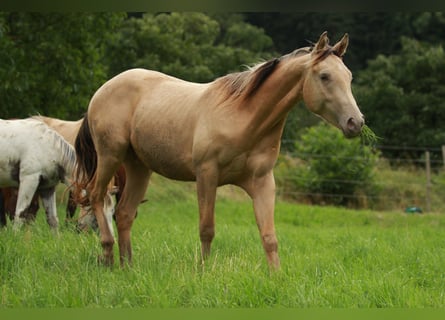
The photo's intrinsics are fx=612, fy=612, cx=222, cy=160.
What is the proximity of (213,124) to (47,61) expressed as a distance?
8.03 m

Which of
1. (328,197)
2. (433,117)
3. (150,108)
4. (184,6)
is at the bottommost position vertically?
(328,197)

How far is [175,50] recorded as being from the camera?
27297 millimetres

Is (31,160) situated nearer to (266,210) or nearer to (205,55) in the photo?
(266,210)

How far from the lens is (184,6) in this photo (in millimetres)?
1087

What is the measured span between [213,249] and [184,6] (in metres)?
5.23

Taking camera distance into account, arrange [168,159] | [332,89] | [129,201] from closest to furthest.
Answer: [332,89] → [168,159] → [129,201]

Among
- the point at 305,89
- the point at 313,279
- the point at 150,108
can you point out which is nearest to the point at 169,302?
the point at 313,279

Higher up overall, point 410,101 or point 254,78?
point 254,78

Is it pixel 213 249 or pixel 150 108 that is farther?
pixel 213 249

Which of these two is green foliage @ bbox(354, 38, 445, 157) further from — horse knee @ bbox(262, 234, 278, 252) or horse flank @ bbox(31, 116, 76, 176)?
horse knee @ bbox(262, 234, 278, 252)

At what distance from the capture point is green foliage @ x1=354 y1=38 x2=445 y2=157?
85.9 feet

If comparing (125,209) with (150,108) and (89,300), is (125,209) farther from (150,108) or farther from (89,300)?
(89,300)

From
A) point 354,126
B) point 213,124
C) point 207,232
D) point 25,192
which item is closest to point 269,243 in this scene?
point 207,232

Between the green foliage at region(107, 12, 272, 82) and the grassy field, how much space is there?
18.8 meters
